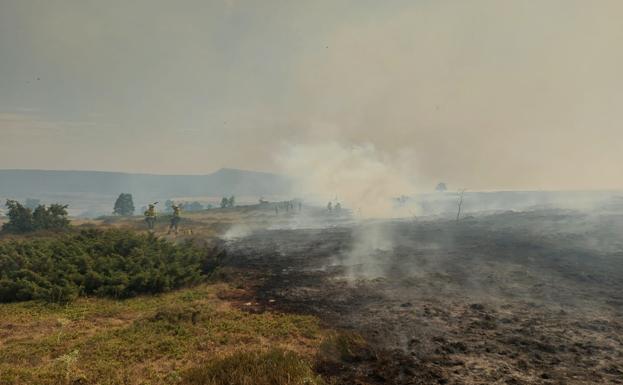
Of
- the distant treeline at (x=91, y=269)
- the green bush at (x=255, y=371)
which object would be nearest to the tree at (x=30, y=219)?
the distant treeline at (x=91, y=269)

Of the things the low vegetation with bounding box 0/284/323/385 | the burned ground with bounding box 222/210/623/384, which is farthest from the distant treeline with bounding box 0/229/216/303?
the burned ground with bounding box 222/210/623/384

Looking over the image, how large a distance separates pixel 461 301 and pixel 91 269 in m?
17.4

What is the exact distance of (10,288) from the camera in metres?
14.5

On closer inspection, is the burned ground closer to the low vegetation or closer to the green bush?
the green bush

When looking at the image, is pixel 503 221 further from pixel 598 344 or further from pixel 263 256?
pixel 598 344

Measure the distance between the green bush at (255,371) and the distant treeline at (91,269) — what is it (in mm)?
8915

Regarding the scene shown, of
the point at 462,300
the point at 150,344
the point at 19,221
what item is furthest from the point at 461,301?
the point at 19,221

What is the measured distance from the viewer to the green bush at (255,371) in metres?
8.21

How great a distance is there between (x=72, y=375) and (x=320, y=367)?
630cm

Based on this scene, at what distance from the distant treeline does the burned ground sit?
3.62 meters

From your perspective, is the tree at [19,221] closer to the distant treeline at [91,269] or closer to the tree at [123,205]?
the distant treeline at [91,269]

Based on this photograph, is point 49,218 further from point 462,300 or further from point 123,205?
point 123,205

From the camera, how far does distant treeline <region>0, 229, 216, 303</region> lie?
48.1 ft

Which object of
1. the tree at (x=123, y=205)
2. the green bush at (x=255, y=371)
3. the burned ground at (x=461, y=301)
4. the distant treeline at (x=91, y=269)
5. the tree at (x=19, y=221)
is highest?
the tree at (x=123, y=205)
